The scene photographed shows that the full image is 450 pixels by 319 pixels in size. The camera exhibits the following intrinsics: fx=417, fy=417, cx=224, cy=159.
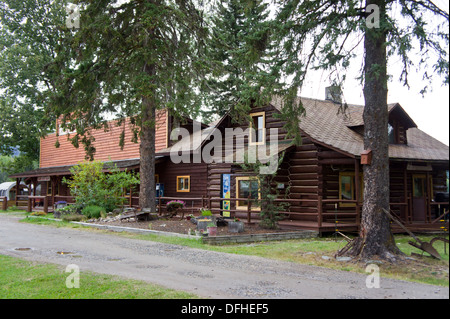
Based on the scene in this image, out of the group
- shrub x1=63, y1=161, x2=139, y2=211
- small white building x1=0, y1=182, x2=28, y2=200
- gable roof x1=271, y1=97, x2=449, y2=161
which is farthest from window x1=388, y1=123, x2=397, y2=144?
small white building x1=0, y1=182, x2=28, y2=200

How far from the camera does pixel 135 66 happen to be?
17.6 metres

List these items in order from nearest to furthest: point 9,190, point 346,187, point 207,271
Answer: point 207,271 → point 346,187 → point 9,190

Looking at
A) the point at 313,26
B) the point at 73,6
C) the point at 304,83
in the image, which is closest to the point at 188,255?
the point at 304,83

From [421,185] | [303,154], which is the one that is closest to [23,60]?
[303,154]

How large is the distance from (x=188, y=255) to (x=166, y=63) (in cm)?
997

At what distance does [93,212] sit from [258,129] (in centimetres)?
832

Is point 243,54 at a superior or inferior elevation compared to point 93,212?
superior

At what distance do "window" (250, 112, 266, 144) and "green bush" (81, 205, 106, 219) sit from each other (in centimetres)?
743

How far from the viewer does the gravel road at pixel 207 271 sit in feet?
20.5

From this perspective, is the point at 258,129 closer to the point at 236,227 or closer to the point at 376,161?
the point at 236,227

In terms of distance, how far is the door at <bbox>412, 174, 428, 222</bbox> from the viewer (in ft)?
59.3

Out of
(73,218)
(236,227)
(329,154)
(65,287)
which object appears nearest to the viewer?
(65,287)

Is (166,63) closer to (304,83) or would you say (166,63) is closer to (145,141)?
(145,141)

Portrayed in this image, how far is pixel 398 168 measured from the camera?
58.5 ft
